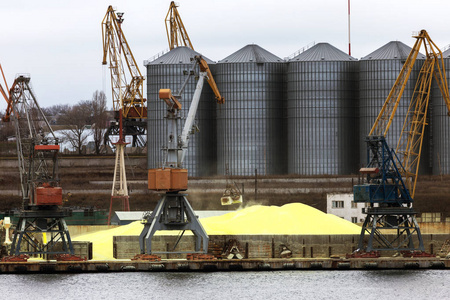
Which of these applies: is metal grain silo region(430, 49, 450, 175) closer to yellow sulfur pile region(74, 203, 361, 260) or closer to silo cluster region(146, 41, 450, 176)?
silo cluster region(146, 41, 450, 176)

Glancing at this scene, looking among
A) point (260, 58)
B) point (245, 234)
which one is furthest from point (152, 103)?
point (245, 234)

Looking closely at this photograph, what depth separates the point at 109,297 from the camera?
105 m

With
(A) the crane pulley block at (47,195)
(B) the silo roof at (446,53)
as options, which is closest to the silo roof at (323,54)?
(B) the silo roof at (446,53)

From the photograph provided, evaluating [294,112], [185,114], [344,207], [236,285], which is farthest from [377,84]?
[236,285]

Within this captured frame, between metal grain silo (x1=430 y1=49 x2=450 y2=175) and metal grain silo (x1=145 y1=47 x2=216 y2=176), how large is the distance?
2934cm

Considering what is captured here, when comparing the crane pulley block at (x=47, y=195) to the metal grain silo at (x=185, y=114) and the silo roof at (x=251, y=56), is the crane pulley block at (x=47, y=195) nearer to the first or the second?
the metal grain silo at (x=185, y=114)

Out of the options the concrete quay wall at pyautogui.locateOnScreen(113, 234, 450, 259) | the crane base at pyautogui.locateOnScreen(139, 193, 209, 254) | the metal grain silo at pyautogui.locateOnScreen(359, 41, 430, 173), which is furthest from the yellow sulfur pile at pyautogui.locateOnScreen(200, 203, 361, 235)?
the metal grain silo at pyautogui.locateOnScreen(359, 41, 430, 173)

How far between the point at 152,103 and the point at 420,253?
2636 inches

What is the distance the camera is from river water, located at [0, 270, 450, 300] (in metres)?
106

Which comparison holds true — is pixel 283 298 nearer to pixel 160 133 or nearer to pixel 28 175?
pixel 28 175

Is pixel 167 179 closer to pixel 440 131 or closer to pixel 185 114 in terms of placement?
pixel 185 114

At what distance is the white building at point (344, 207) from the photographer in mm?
155000

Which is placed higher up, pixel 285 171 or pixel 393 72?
pixel 393 72

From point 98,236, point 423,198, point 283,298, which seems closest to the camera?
point 283,298
